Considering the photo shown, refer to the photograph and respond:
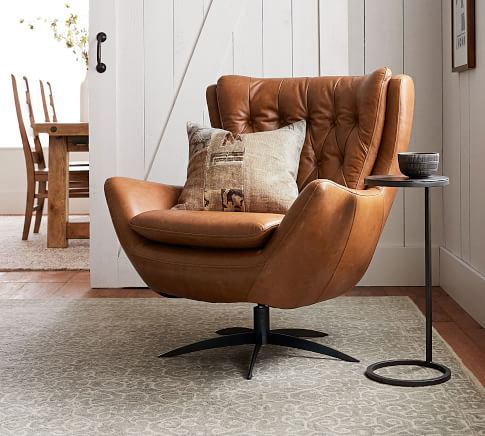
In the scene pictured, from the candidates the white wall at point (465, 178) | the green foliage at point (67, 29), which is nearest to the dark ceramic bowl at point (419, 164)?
the white wall at point (465, 178)

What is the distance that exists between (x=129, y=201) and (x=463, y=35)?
65.5 inches

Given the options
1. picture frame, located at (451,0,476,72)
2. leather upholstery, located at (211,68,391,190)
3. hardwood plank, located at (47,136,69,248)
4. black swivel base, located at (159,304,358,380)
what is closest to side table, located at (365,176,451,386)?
black swivel base, located at (159,304,358,380)

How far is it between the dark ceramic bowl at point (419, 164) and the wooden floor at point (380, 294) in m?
0.65

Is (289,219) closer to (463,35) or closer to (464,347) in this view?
(464,347)

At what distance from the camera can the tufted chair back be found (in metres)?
2.92

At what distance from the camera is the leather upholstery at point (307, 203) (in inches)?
96.6

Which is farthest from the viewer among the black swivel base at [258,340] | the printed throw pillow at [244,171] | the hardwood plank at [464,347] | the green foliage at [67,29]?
the green foliage at [67,29]

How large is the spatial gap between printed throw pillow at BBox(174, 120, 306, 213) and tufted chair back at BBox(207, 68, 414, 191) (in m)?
0.10

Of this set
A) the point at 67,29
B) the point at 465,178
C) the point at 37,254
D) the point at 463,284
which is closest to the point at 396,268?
the point at 463,284

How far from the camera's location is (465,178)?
142 inches

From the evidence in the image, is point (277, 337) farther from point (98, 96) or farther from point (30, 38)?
point (30, 38)

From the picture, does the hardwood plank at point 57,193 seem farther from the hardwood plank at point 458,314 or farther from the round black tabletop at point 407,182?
the round black tabletop at point 407,182

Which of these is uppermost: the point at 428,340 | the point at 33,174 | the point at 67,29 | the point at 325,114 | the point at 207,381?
the point at 67,29

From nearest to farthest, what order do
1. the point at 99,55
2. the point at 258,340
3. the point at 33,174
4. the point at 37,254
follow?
the point at 258,340 < the point at 99,55 < the point at 37,254 < the point at 33,174
